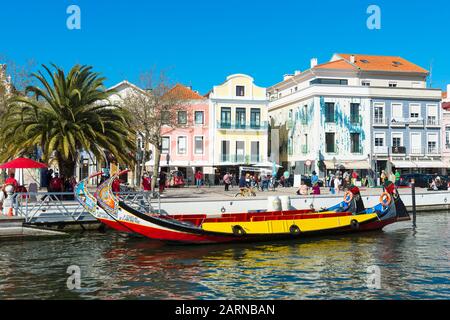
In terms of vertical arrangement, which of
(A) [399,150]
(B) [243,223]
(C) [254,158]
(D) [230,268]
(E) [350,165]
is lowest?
(D) [230,268]

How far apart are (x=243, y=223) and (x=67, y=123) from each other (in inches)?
450

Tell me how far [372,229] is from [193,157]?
3468cm

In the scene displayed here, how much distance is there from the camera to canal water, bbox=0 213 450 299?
14141 mm

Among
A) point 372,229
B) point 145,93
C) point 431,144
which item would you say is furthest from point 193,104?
point 372,229

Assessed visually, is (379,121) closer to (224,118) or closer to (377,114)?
(377,114)

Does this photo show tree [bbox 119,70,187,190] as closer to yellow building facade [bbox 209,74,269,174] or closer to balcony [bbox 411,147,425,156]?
yellow building facade [bbox 209,74,269,174]

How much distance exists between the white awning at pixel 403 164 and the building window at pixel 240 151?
16.7 metres

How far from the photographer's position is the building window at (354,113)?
5856 centimetres

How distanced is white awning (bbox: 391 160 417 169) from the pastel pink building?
802 inches

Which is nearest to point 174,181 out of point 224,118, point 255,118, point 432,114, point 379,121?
point 224,118

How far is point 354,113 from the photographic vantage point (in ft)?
192

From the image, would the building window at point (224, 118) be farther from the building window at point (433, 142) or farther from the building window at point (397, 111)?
the building window at point (433, 142)
